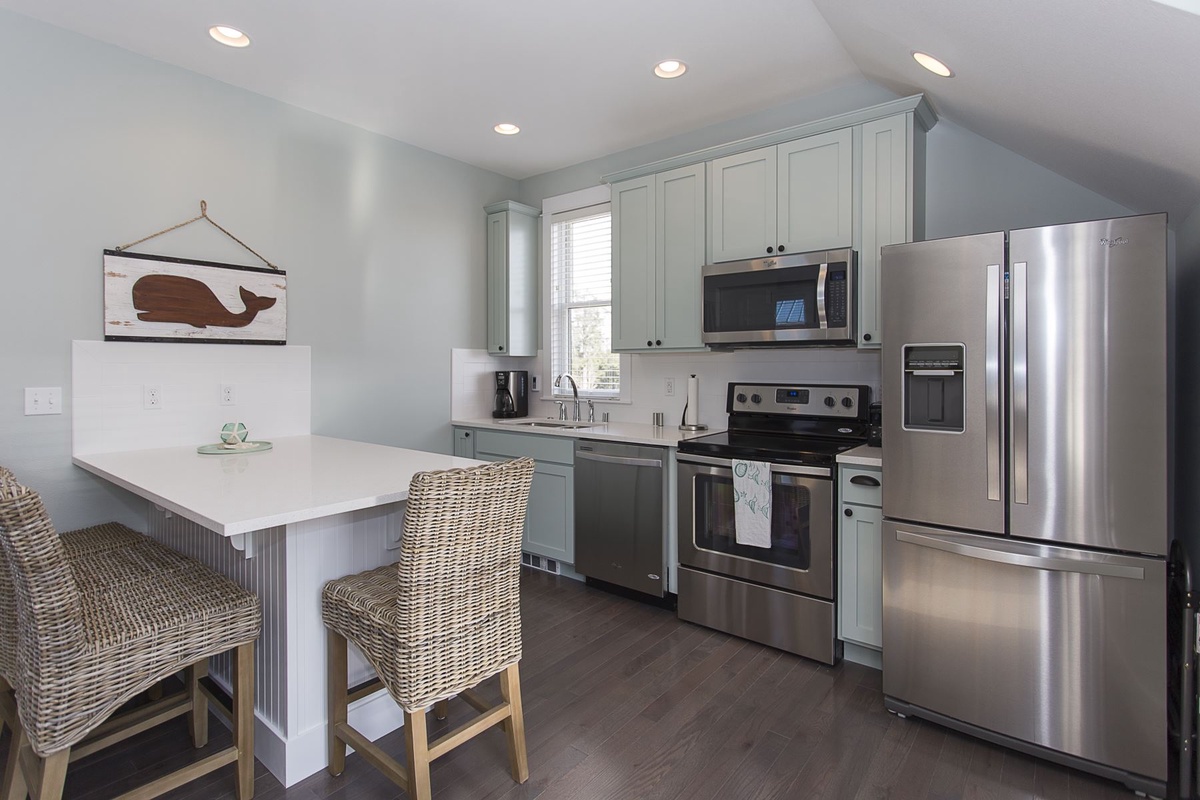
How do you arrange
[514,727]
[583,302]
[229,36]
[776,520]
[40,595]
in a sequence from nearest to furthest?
[40,595], [514,727], [229,36], [776,520], [583,302]

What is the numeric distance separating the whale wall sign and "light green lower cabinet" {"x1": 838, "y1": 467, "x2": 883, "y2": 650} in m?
2.93

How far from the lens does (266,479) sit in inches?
78.5

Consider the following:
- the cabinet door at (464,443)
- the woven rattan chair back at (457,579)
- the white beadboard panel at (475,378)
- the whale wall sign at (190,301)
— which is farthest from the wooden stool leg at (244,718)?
the white beadboard panel at (475,378)

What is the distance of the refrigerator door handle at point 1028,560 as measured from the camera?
182 centimetres

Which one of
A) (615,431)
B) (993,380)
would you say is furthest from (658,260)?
(993,380)

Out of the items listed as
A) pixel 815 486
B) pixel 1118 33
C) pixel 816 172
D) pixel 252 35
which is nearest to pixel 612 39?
pixel 816 172

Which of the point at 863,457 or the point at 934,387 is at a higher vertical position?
the point at 934,387

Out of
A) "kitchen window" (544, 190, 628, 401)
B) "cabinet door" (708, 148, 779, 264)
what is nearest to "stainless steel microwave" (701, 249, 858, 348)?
"cabinet door" (708, 148, 779, 264)

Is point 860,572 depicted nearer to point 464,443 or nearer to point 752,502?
point 752,502

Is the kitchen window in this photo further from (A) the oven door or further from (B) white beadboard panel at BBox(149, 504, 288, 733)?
(B) white beadboard panel at BBox(149, 504, 288, 733)

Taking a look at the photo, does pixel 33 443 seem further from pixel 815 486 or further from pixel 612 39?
pixel 815 486

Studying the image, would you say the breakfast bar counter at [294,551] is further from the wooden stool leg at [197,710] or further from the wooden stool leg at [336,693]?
the wooden stool leg at [197,710]

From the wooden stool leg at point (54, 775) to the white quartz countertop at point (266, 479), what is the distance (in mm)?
598

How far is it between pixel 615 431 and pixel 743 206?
4.59 ft
